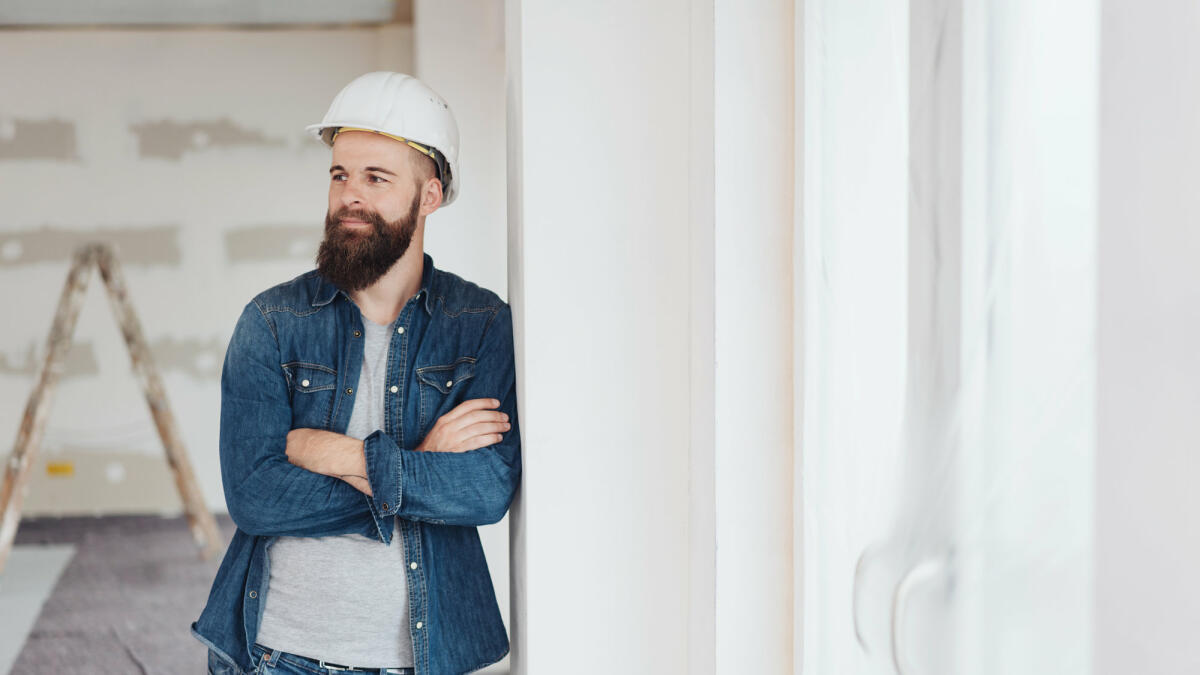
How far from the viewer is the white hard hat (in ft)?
5.02

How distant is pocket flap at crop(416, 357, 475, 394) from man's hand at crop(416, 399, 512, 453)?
0.05 metres

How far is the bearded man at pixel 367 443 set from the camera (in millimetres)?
1451

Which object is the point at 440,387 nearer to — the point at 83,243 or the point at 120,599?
the point at 120,599

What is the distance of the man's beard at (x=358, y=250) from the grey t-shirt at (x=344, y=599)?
0.69ft

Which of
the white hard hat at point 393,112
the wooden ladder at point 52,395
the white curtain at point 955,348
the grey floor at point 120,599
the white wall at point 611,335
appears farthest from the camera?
the wooden ladder at point 52,395

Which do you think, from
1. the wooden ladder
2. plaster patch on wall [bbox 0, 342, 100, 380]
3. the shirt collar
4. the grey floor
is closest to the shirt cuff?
the shirt collar

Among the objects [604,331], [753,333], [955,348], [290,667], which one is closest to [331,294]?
[604,331]

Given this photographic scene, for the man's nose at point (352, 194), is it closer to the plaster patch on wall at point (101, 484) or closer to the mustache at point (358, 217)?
the mustache at point (358, 217)

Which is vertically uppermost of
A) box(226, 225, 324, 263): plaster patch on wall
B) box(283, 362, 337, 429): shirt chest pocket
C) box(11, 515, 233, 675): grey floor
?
box(226, 225, 324, 263): plaster patch on wall

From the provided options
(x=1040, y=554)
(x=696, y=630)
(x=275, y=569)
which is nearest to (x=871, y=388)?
(x=1040, y=554)

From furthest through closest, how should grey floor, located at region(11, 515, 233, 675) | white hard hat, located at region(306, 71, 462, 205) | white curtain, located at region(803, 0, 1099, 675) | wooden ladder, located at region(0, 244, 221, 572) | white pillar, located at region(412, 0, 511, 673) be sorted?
1. wooden ladder, located at region(0, 244, 221, 572)
2. grey floor, located at region(11, 515, 233, 675)
3. white pillar, located at region(412, 0, 511, 673)
4. white hard hat, located at region(306, 71, 462, 205)
5. white curtain, located at region(803, 0, 1099, 675)

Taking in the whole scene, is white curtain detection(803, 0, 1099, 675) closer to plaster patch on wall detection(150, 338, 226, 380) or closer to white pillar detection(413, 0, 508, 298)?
white pillar detection(413, 0, 508, 298)

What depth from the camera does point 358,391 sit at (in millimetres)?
1550

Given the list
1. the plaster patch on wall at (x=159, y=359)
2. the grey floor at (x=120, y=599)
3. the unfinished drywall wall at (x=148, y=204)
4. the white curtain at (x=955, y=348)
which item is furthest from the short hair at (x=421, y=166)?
the plaster patch on wall at (x=159, y=359)
